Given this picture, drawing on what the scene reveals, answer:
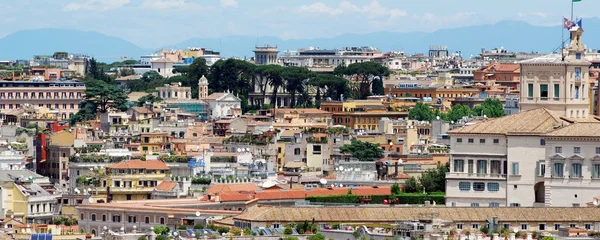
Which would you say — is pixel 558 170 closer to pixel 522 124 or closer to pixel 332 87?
pixel 522 124

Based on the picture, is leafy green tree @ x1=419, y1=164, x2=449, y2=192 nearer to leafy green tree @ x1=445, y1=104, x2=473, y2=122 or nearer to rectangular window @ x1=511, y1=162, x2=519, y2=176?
rectangular window @ x1=511, y1=162, x2=519, y2=176

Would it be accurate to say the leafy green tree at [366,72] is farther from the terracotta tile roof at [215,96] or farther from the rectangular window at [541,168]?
the rectangular window at [541,168]

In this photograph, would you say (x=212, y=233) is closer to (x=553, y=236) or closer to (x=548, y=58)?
(x=553, y=236)

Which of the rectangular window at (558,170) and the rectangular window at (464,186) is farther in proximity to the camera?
the rectangular window at (464,186)

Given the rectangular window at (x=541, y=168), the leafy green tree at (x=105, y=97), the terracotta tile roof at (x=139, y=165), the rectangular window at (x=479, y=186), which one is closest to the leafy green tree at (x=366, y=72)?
the leafy green tree at (x=105, y=97)

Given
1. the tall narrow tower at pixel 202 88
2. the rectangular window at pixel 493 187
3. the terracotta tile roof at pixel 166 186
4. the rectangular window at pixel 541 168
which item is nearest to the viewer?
the rectangular window at pixel 541 168

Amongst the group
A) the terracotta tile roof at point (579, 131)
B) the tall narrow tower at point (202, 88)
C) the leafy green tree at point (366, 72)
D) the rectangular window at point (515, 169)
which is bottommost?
the rectangular window at point (515, 169)

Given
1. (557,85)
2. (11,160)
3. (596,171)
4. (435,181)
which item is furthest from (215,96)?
(596,171)
